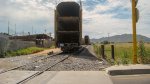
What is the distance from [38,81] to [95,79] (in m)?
2.11

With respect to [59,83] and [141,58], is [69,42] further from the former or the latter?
[59,83]

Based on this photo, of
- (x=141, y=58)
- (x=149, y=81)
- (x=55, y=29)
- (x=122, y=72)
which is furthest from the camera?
(x=55, y=29)

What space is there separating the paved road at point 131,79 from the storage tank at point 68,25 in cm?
2351

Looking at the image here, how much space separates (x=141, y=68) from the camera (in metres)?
15.8

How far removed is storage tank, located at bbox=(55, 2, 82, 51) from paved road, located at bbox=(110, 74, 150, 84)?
77.1 feet

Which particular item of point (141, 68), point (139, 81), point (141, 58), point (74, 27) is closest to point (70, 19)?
point (74, 27)

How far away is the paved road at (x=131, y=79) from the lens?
43.0 feet

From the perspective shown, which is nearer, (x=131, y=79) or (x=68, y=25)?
(x=131, y=79)

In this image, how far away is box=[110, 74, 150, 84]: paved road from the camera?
13.1 meters

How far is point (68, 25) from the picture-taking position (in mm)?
39438

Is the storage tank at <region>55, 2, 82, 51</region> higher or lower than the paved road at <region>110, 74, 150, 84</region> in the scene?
higher

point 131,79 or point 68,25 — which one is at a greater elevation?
point 68,25

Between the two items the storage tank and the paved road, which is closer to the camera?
the paved road

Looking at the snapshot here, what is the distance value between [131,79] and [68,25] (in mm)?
25839
